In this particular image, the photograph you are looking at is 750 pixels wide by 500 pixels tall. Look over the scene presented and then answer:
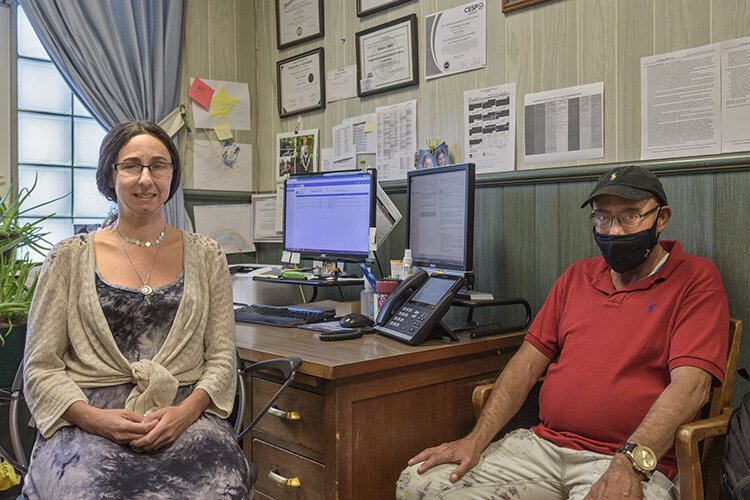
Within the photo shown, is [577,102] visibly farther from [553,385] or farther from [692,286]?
[553,385]

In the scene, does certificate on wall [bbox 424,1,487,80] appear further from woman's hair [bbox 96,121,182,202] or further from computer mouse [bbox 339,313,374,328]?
woman's hair [bbox 96,121,182,202]

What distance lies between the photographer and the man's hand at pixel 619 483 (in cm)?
144

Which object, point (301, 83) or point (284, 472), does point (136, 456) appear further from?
point (301, 83)

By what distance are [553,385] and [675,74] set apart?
3.00 feet

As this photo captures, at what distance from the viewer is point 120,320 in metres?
1.63

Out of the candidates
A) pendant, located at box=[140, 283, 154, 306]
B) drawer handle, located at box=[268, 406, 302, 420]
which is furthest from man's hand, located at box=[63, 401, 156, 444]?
drawer handle, located at box=[268, 406, 302, 420]

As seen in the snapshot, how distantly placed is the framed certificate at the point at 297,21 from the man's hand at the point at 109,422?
211 cm

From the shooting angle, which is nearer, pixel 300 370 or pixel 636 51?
pixel 300 370

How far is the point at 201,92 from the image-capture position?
3350 millimetres

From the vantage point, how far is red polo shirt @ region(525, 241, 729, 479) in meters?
1.59

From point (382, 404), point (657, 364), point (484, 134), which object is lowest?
point (382, 404)

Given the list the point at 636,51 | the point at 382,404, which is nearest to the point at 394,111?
the point at 636,51

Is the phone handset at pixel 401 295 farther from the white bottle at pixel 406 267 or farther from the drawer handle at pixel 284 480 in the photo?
the drawer handle at pixel 284 480

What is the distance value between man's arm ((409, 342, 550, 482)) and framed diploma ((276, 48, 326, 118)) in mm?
1685
